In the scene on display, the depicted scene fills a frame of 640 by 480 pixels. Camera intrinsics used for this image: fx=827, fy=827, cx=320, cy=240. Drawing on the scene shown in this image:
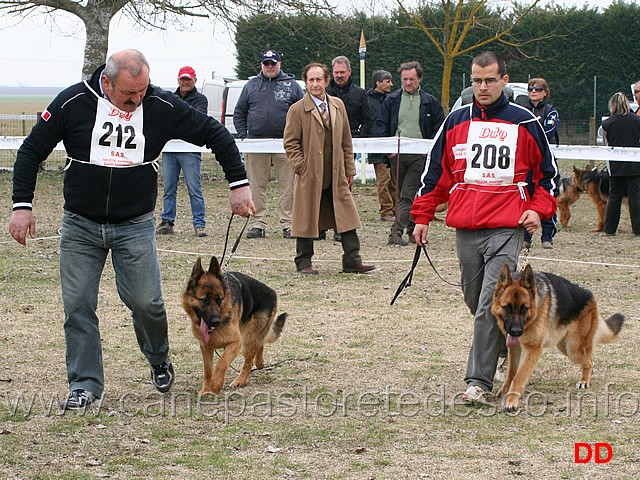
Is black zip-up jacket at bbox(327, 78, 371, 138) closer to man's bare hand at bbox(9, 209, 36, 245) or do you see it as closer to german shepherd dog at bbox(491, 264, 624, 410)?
german shepherd dog at bbox(491, 264, 624, 410)

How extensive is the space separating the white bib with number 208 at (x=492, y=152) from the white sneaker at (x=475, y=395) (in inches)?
47.6

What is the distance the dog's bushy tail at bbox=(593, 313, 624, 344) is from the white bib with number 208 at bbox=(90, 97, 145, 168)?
307 cm

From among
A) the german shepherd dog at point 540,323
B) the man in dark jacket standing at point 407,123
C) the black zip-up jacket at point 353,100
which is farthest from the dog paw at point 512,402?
the black zip-up jacket at point 353,100

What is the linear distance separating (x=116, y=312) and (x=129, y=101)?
321 centimetres

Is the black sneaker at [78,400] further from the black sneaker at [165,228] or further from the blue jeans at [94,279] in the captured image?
the black sneaker at [165,228]

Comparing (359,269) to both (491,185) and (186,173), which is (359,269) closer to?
(186,173)

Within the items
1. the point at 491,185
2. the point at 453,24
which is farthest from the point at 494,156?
the point at 453,24

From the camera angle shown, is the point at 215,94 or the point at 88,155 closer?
the point at 88,155

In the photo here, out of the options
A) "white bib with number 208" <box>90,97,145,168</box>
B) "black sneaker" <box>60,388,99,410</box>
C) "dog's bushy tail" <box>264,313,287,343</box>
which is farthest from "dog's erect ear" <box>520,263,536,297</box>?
"black sneaker" <box>60,388,99,410</box>

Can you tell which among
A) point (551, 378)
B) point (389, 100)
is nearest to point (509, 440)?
point (551, 378)

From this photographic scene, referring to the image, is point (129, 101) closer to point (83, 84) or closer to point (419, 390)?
point (83, 84)

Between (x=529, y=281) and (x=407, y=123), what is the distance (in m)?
7.02

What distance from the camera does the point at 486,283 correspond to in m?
4.93

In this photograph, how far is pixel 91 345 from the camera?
479 cm
